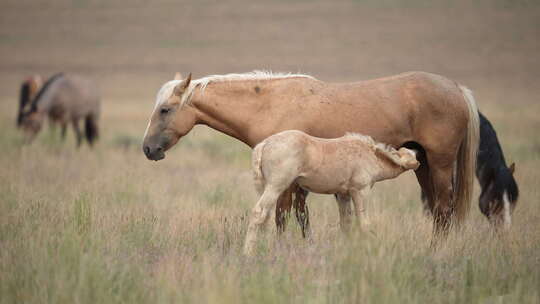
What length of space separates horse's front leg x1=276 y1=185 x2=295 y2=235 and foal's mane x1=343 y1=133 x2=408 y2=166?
0.83 meters

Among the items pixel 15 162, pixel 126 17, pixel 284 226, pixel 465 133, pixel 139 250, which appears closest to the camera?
pixel 139 250

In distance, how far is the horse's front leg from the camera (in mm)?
6391

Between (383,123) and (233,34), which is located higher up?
(233,34)

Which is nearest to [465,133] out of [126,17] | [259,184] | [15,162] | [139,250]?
[259,184]

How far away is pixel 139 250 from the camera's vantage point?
18.7ft

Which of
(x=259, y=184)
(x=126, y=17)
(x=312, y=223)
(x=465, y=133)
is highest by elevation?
(x=126, y=17)

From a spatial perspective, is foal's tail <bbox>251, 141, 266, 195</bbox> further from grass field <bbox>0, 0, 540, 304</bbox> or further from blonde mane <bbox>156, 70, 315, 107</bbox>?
blonde mane <bbox>156, 70, 315, 107</bbox>

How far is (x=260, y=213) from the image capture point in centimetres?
567

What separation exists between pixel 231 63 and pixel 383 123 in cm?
4505

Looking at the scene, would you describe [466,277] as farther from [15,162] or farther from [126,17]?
[126,17]

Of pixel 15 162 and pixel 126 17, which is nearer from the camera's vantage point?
pixel 15 162

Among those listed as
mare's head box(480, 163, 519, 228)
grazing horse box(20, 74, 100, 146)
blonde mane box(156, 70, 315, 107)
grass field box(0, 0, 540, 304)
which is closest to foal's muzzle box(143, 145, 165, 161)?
blonde mane box(156, 70, 315, 107)

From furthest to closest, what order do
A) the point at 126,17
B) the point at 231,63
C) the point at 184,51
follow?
the point at 126,17
the point at 184,51
the point at 231,63

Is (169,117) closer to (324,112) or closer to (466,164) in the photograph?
(324,112)
